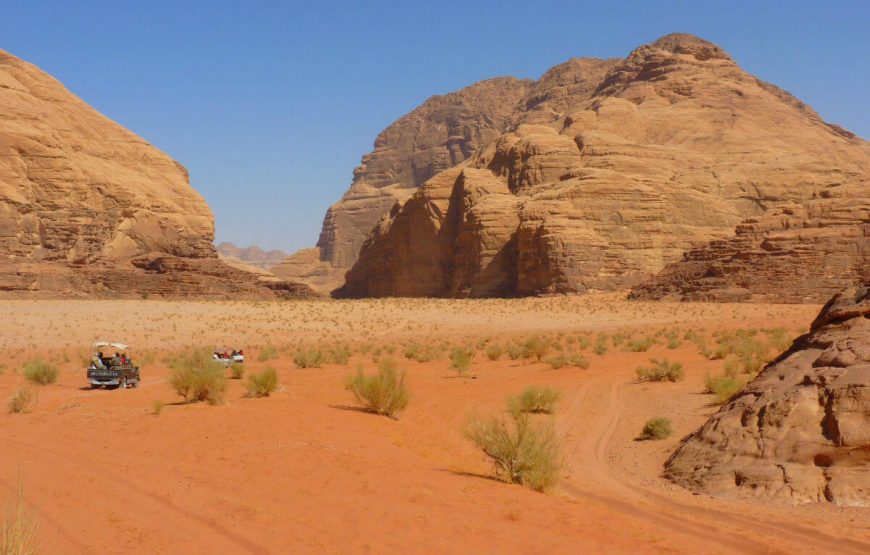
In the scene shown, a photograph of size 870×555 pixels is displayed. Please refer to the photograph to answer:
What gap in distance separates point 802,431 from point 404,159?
157m

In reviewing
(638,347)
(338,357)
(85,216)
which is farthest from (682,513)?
(85,216)

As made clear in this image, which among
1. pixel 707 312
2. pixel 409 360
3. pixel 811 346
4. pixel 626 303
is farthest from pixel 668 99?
pixel 811 346

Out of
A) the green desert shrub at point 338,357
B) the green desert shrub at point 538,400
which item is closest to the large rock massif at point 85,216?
the green desert shrub at point 338,357

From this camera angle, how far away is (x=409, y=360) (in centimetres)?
2895

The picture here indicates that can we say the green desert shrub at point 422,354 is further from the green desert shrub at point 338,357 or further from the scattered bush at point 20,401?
the scattered bush at point 20,401

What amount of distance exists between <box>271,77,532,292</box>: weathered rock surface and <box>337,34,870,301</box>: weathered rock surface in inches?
1264

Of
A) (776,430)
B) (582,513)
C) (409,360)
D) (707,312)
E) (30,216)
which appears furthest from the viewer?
(30,216)

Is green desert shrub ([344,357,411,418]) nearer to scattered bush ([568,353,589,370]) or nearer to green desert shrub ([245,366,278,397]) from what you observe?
green desert shrub ([245,366,278,397])

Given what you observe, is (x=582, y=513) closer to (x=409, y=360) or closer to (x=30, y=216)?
(x=409, y=360)

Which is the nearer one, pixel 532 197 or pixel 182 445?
pixel 182 445

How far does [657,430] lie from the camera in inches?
500

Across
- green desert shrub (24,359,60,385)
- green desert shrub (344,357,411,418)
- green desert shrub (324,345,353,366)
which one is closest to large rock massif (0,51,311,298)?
green desert shrub (324,345,353,366)

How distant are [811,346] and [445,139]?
154 m

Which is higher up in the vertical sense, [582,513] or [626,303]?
[626,303]
